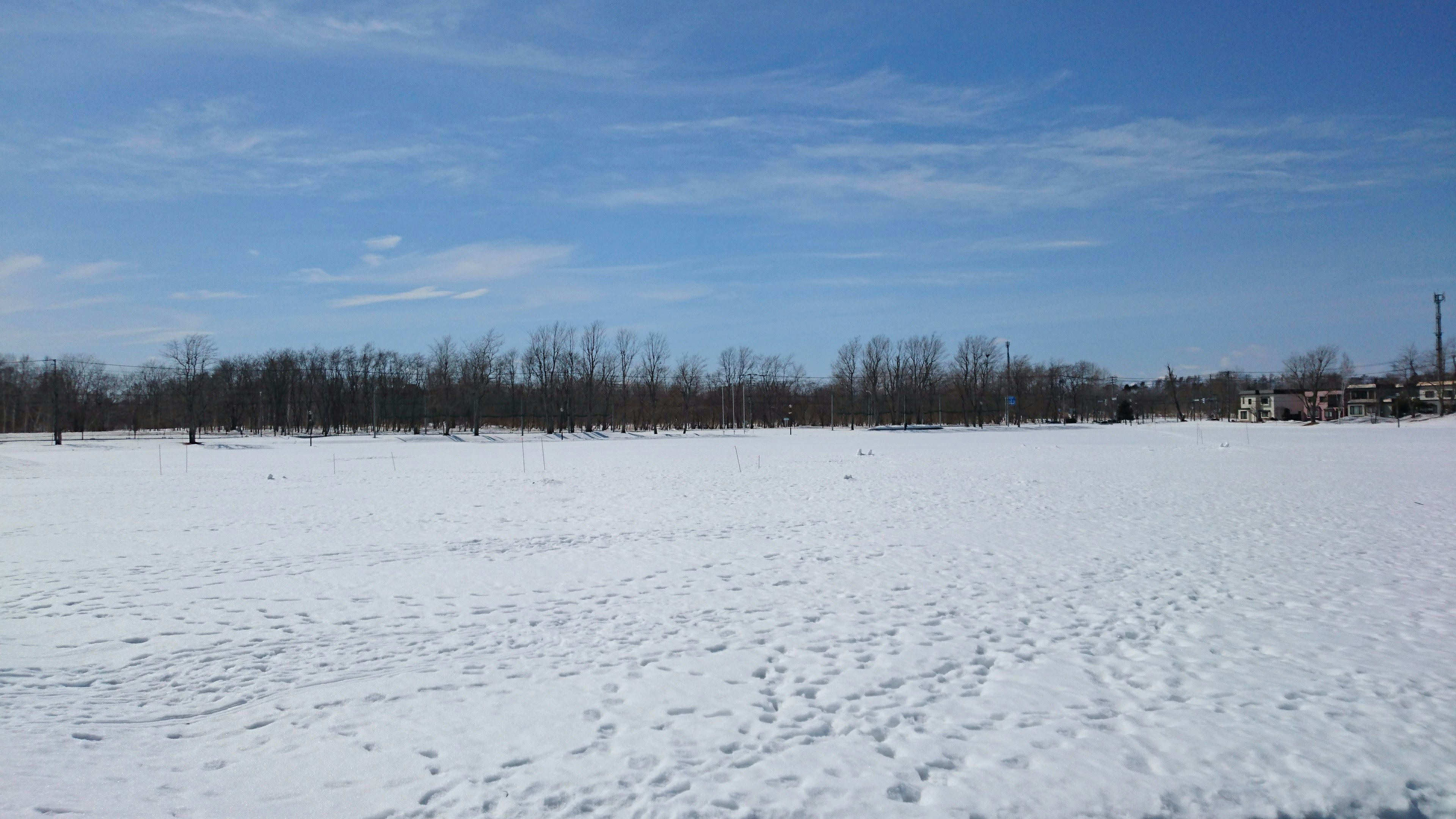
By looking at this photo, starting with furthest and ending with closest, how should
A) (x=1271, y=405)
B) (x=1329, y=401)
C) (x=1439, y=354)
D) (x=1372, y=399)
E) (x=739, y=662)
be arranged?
(x=1329, y=401) < (x=1271, y=405) < (x=1372, y=399) < (x=1439, y=354) < (x=739, y=662)

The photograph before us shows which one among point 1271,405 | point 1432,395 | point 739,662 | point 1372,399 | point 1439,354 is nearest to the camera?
point 739,662

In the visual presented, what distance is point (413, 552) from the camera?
11531 mm

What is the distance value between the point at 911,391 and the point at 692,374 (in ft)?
92.7

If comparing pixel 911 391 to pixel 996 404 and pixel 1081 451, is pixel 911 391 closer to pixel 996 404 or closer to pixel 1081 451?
pixel 996 404

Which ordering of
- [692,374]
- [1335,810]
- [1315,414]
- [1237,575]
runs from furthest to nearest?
[692,374] < [1315,414] < [1237,575] < [1335,810]

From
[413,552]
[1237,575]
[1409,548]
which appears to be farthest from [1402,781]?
[413,552]

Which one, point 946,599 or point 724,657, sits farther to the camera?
point 946,599

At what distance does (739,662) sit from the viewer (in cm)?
627

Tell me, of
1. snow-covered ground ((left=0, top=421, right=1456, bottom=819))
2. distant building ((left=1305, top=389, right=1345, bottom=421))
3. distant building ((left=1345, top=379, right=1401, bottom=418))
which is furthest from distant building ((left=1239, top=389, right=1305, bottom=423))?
snow-covered ground ((left=0, top=421, right=1456, bottom=819))

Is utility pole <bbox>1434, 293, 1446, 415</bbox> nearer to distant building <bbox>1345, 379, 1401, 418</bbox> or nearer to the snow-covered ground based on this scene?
distant building <bbox>1345, 379, 1401, 418</bbox>

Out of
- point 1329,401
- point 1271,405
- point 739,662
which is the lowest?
point 739,662

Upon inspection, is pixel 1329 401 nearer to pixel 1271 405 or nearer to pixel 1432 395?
pixel 1271 405

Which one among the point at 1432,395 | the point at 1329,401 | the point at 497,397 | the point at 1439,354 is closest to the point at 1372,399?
the point at 1329,401

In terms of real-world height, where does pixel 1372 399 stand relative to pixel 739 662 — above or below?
above
